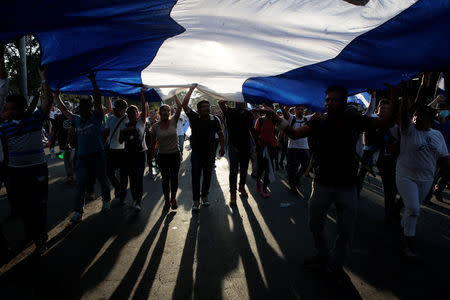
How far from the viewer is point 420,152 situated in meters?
3.40

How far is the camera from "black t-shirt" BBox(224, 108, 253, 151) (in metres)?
5.61

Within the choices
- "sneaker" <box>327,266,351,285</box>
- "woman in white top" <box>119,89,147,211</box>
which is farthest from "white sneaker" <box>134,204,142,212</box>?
"sneaker" <box>327,266,351,285</box>

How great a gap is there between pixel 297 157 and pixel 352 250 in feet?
9.72

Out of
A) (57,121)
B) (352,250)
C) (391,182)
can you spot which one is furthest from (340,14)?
(57,121)

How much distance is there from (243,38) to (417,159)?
2.44 m

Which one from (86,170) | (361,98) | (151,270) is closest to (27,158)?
(86,170)

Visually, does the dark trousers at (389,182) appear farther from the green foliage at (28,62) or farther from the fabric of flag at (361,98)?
the green foliage at (28,62)

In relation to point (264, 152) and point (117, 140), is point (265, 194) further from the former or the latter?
point (117, 140)

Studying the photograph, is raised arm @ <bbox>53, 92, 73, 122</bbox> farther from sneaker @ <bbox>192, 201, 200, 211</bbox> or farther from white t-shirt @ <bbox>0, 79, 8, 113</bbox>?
sneaker @ <bbox>192, 201, 200, 211</bbox>

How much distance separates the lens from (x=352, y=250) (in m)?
3.72

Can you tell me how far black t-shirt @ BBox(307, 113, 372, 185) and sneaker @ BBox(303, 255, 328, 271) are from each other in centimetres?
93

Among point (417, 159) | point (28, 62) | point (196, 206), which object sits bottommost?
point (196, 206)

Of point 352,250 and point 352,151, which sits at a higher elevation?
point 352,151

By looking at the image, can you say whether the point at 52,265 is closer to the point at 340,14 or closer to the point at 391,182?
the point at 340,14
